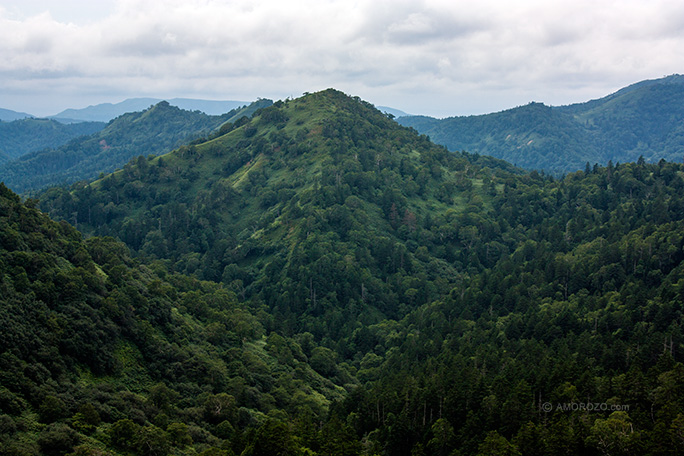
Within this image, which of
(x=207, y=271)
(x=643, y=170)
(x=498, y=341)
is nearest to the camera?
(x=498, y=341)

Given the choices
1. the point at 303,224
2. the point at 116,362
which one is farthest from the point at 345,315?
the point at 116,362

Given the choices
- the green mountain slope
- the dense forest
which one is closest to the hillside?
the dense forest

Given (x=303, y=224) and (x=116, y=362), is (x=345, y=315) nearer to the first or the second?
(x=303, y=224)

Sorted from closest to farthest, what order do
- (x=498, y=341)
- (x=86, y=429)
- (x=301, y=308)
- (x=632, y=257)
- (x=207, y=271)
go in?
1. (x=86, y=429)
2. (x=498, y=341)
3. (x=632, y=257)
4. (x=301, y=308)
5. (x=207, y=271)

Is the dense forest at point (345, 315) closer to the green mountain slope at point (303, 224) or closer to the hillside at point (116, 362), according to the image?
the hillside at point (116, 362)

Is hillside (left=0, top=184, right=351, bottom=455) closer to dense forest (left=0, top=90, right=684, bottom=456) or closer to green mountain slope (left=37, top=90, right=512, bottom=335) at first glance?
dense forest (left=0, top=90, right=684, bottom=456)

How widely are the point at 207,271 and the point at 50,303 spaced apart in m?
90.4

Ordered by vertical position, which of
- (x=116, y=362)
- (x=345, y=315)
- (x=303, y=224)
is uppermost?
(x=303, y=224)

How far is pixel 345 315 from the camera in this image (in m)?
130

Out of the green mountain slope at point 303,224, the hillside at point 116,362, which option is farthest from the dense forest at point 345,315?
the green mountain slope at point 303,224

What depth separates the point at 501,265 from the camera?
131 metres

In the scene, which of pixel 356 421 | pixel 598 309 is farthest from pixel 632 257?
pixel 356 421

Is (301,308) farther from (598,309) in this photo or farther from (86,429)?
(86,429)

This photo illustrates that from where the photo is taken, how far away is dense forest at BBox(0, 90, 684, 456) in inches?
2071
